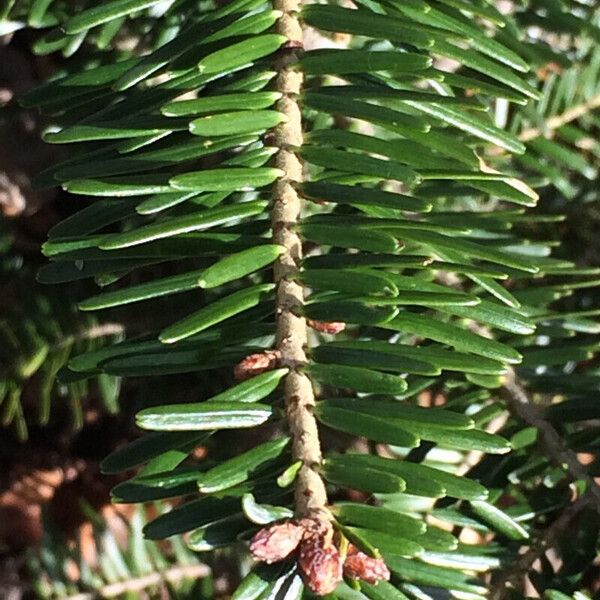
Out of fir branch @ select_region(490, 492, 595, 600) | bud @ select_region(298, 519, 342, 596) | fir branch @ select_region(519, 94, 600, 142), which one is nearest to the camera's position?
bud @ select_region(298, 519, 342, 596)

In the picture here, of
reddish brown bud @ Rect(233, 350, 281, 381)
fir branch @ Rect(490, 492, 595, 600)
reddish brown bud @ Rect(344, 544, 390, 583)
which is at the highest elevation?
reddish brown bud @ Rect(233, 350, 281, 381)

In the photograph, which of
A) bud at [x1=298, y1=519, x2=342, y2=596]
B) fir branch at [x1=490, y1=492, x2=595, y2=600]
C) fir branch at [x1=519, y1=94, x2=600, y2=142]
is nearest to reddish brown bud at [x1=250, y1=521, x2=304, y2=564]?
bud at [x1=298, y1=519, x2=342, y2=596]

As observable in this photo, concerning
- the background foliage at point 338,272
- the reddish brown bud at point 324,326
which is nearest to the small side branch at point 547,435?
the background foliage at point 338,272

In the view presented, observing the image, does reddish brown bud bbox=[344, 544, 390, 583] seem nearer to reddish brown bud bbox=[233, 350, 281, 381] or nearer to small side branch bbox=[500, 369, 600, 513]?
reddish brown bud bbox=[233, 350, 281, 381]

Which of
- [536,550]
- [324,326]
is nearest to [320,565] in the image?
[324,326]

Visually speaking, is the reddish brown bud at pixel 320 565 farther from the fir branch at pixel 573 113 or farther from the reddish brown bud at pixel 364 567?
the fir branch at pixel 573 113

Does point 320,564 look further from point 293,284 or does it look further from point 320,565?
point 293,284

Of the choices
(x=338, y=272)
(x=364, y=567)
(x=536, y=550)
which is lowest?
(x=536, y=550)
